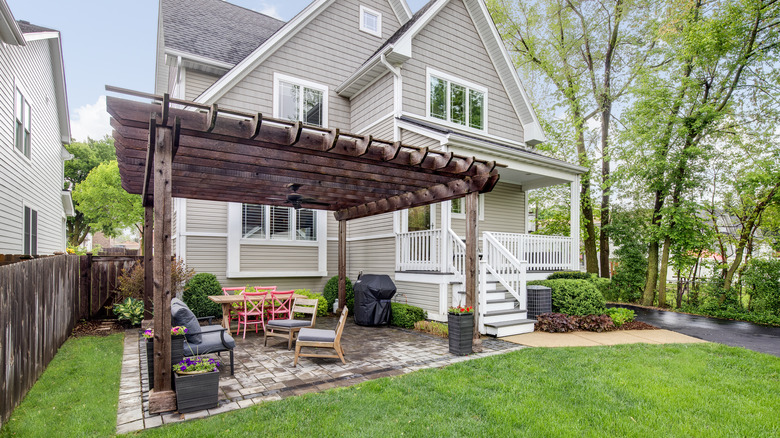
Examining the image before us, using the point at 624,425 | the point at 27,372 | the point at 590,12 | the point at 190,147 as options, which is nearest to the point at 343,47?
the point at 190,147

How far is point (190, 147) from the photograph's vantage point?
4.69 meters

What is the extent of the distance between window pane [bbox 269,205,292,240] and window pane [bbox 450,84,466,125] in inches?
208

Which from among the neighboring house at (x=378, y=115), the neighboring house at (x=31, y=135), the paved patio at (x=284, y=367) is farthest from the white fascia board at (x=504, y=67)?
the neighboring house at (x=31, y=135)

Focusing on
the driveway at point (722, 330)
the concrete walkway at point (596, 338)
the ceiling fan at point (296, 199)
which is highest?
the ceiling fan at point (296, 199)

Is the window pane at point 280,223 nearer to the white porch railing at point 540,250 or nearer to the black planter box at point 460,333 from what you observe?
the white porch railing at point 540,250

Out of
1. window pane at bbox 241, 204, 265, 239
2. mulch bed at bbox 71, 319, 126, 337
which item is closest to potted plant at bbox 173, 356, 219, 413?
mulch bed at bbox 71, 319, 126, 337

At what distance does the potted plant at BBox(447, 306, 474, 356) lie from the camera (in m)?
6.40

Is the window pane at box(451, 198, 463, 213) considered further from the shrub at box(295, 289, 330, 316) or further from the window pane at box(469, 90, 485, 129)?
the shrub at box(295, 289, 330, 316)

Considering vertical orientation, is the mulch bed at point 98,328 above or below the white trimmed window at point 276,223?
below

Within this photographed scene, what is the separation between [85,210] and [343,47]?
1100 inches

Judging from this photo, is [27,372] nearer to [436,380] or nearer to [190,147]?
[190,147]

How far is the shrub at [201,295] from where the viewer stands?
9.41 m

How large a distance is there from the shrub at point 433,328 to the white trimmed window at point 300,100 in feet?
20.2

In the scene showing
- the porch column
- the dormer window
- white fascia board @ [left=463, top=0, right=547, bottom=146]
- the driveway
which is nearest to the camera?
the driveway
